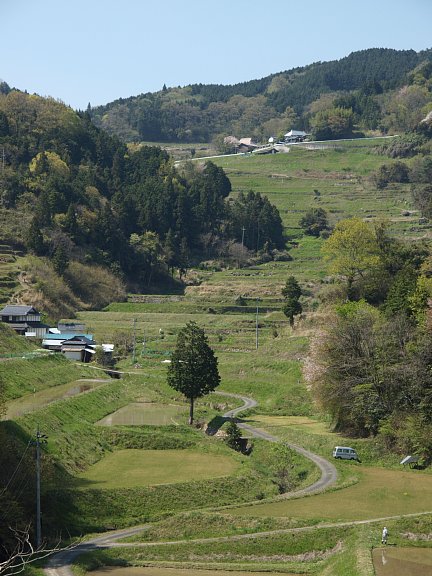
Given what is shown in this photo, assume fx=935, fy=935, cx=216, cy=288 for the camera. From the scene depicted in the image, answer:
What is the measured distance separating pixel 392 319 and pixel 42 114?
74754mm

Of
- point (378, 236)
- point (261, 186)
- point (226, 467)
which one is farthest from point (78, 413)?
point (261, 186)

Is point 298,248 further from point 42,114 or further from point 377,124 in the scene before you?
point 377,124

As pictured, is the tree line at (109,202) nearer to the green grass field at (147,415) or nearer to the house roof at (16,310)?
the house roof at (16,310)

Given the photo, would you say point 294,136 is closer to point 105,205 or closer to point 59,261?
point 105,205

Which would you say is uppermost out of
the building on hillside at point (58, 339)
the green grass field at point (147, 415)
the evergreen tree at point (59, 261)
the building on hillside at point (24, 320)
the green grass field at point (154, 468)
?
the evergreen tree at point (59, 261)

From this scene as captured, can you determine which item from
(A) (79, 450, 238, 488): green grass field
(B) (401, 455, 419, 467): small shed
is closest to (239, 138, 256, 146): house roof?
(A) (79, 450, 238, 488): green grass field

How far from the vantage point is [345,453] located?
142ft

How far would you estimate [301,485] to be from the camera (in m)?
38.5

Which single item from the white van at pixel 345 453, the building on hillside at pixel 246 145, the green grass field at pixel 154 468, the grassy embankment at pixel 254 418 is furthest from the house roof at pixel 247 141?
the green grass field at pixel 154 468

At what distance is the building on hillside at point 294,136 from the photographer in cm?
15943

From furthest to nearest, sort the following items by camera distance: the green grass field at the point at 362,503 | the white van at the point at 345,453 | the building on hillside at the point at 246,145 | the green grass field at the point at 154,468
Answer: the building on hillside at the point at 246,145 < the white van at the point at 345,453 < the green grass field at the point at 154,468 < the green grass field at the point at 362,503

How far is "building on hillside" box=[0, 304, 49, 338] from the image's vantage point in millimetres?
71319

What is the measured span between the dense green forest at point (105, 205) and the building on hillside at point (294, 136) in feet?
139

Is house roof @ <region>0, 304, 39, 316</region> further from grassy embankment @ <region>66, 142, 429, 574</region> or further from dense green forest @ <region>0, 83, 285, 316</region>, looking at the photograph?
dense green forest @ <region>0, 83, 285, 316</region>
